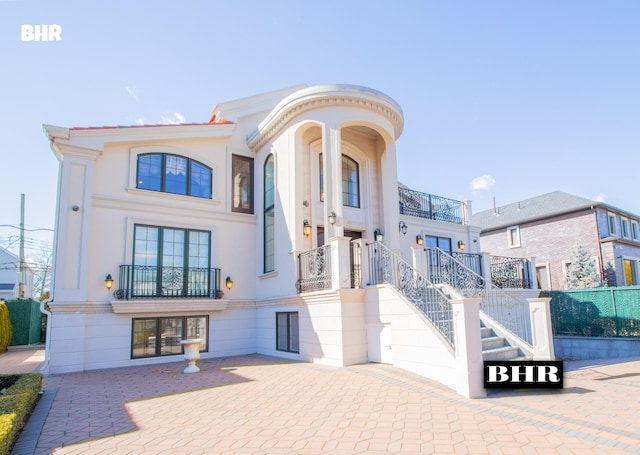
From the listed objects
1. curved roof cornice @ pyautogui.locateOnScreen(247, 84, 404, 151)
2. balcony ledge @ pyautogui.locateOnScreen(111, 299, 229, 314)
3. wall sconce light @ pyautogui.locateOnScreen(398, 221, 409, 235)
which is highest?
curved roof cornice @ pyautogui.locateOnScreen(247, 84, 404, 151)

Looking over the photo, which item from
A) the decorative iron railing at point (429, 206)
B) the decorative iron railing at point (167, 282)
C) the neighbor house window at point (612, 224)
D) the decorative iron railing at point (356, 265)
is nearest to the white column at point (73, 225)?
the decorative iron railing at point (167, 282)

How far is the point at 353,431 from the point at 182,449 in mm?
1897

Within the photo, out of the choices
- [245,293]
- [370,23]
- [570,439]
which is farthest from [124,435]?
[370,23]

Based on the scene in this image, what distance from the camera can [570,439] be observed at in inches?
160

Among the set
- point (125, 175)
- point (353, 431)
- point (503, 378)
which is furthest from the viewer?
point (125, 175)

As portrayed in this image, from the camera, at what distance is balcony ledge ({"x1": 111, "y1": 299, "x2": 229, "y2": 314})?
10047mm

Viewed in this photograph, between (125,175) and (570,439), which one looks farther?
(125,175)

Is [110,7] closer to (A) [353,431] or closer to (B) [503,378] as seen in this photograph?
(A) [353,431]

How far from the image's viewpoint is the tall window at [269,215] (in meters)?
12.0

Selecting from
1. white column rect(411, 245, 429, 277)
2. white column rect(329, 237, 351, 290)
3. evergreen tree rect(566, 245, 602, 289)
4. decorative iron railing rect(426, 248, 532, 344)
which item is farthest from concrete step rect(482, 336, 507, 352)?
evergreen tree rect(566, 245, 602, 289)

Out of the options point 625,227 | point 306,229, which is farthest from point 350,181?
point 625,227

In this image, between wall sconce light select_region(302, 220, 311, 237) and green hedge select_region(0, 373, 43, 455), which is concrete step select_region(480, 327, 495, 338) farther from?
green hedge select_region(0, 373, 43, 455)

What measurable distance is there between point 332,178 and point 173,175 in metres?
5.01

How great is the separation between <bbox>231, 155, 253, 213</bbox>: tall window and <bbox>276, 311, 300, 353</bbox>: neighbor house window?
379 cm
